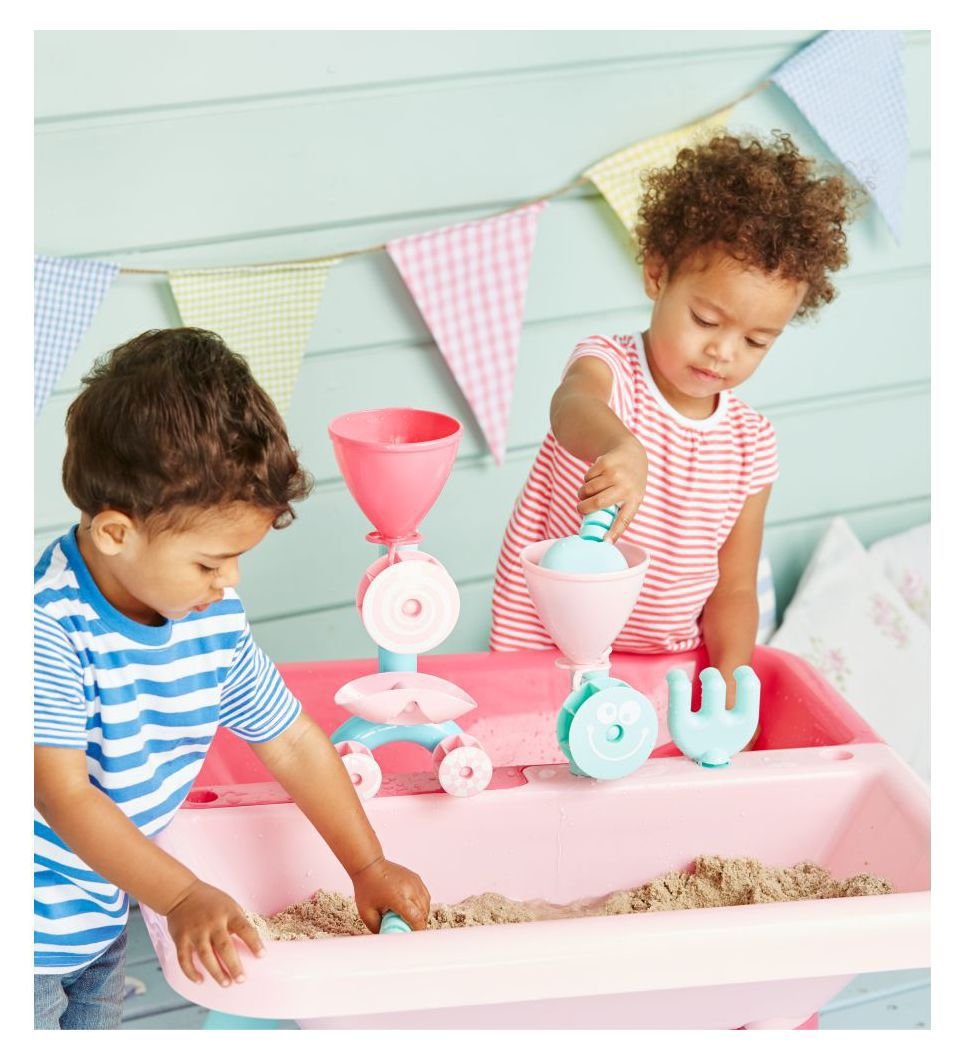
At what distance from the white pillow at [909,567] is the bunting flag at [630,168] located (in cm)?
72

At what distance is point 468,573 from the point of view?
6.89ft

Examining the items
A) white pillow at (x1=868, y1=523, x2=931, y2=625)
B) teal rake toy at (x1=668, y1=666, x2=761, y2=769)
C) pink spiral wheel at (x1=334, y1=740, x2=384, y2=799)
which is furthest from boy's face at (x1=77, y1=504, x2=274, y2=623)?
white pillow at (x1=868, y1=523, x2=931, y2=625)

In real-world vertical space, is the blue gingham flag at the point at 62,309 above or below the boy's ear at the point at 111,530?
above

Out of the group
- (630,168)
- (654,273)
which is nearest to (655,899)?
(654,273)

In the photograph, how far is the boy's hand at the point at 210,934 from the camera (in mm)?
922

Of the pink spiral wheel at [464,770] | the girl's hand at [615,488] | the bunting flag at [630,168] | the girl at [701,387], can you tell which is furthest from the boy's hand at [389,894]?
the bunting flag at [630,168]

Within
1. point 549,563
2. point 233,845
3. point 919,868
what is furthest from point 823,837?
point 233,845

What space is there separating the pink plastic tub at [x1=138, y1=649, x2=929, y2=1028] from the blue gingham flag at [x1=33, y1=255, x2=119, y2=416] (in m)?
0.58

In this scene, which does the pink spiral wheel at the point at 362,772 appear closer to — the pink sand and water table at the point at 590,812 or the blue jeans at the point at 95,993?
the pink sand and water table at the point at 590,812

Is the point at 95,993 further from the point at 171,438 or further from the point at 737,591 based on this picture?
the point at 737,591

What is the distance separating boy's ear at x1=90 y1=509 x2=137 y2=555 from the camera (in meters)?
0.95

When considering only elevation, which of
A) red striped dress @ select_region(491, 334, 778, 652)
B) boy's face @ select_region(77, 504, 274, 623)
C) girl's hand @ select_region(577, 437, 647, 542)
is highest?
red striped dress @ select_region(491, 334, 778, 652)

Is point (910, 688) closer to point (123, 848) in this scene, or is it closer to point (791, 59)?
point (791, 59)

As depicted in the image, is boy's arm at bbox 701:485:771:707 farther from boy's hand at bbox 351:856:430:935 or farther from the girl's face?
boy's hand at bbox 351:856:430:935
